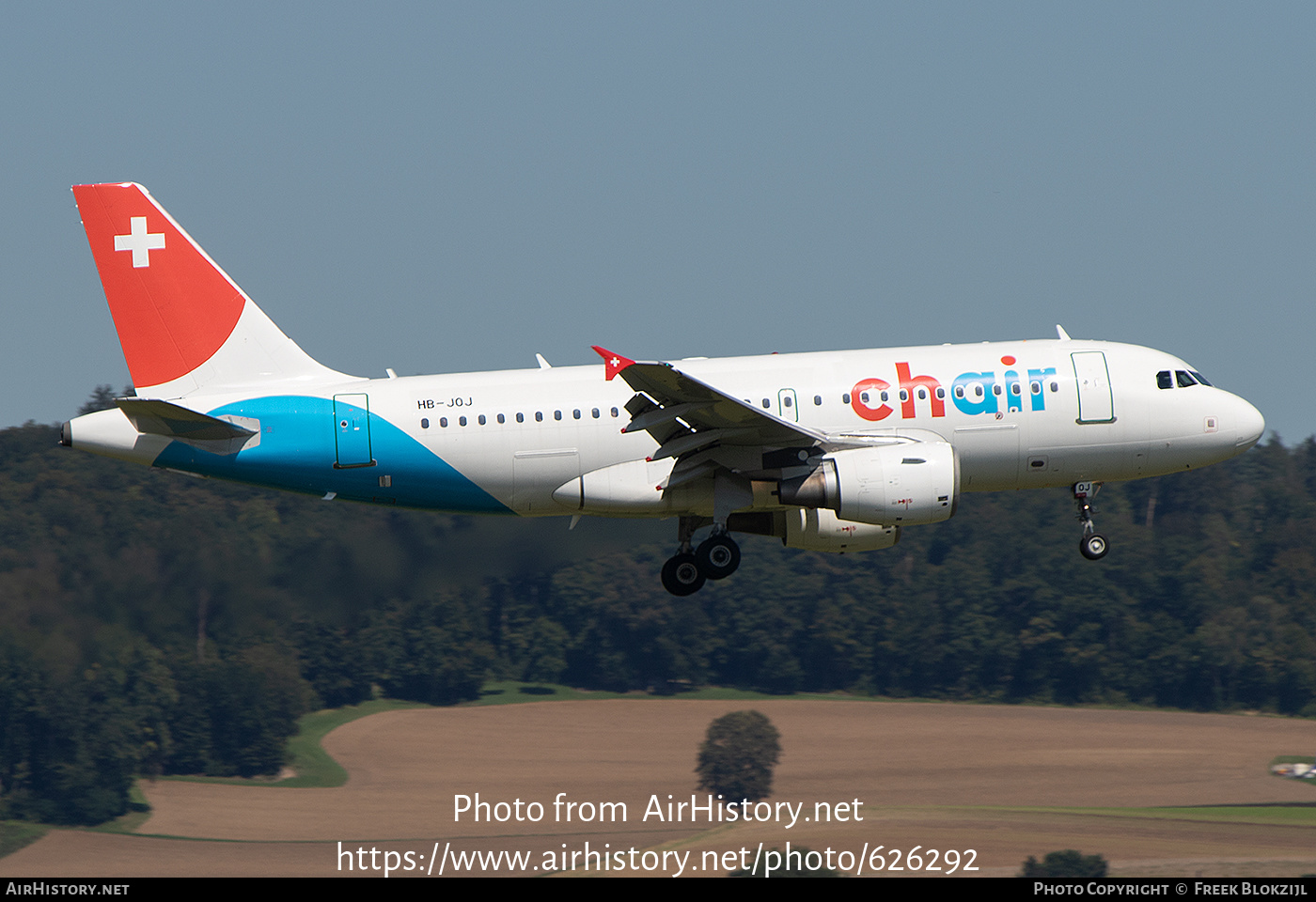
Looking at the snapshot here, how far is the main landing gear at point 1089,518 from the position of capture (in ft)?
113

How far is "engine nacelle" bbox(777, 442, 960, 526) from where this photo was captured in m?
31.6

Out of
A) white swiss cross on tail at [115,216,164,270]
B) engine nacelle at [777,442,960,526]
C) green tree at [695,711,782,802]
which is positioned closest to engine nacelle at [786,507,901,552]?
engine nacelle at [777,442,960,526]

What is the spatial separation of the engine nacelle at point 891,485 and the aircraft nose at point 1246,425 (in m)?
7.50

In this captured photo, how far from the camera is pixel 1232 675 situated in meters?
112

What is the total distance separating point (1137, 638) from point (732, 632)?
3025 centimetres

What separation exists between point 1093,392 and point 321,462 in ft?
55.5

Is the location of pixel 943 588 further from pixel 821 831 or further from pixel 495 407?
pixel 495 407

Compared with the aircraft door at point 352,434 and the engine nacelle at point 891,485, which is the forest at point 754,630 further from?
the engine nacelle at point 891,485

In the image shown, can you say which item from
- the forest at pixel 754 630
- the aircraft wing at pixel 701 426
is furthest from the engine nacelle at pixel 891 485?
the forest at pixel 754 630

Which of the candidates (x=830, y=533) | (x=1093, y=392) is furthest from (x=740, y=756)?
(x=1093, y=392)

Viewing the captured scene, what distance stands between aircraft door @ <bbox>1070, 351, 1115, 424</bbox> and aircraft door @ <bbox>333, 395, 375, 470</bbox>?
15517 millimetres

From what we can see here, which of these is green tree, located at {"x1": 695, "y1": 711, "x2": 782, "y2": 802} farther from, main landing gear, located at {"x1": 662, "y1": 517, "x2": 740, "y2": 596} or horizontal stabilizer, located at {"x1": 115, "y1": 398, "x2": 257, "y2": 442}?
horizontal stabilizer, located at {"x1": 115, "y1": 398, "x2": 257, "y2": 442}

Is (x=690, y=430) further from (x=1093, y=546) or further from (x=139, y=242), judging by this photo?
(x=139, y=242)

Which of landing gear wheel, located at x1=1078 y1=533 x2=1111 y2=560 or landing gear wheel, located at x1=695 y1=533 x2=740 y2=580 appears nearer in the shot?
landing gear wheel, located at x1=695 y1=533 x2=740 y2=580
